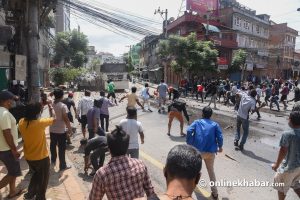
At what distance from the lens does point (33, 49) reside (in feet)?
28.8

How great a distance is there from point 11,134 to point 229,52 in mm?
44777

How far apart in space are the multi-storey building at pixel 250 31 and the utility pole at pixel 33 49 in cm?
4343

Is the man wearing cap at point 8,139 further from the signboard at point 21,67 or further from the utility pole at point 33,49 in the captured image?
the signboard at point 21,67

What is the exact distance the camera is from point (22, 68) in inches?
352

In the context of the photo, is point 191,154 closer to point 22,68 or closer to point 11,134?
point 11,134

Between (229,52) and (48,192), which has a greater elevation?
(229,52)

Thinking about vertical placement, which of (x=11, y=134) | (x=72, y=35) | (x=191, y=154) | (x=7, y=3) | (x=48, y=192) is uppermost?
(x=72, y=35)

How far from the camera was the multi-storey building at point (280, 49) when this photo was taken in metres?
60.5

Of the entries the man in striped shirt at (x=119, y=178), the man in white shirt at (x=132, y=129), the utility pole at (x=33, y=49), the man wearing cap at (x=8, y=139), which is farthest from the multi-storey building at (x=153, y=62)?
the man in striped shirt at (x=119, y=178)

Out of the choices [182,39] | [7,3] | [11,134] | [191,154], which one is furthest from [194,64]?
[191,154]

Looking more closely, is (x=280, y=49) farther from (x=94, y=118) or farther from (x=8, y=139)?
(x=8, y=139)

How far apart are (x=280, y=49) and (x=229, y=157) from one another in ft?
189

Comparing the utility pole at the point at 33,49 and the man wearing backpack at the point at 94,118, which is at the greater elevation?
the utility pole at the point at 33,49

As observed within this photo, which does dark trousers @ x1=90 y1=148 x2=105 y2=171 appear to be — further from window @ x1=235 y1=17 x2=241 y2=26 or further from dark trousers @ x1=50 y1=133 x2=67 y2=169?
window @ x1=235 y1=17 x2=241 y2=26
